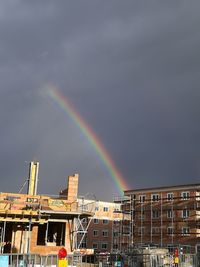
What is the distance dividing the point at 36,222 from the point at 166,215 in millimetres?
42043

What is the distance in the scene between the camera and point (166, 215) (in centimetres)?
7462

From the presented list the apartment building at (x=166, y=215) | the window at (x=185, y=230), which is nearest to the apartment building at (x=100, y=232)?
the apartment building at (x=166, y=215)

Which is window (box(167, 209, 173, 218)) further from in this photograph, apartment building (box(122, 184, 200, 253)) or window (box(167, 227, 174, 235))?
window (box(167, 227, 174, 235))

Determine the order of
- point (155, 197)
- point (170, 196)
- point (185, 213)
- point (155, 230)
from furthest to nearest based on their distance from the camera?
1. point (155, 197)
2. point (170, 196)
3. point (155, 230)
4. point (185, 213)

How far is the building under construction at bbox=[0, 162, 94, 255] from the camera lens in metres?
36.2

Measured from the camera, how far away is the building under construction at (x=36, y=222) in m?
36.2

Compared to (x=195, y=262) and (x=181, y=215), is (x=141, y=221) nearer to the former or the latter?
(x=181, y=215)

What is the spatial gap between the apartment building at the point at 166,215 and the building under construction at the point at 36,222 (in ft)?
105

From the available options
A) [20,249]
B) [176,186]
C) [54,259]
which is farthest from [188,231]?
[54,259]

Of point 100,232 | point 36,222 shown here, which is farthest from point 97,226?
point 36,222

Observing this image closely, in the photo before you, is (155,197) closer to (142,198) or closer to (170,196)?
(170,196)

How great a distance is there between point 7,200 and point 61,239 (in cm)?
688

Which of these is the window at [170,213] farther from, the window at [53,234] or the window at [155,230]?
the window at [53,234]

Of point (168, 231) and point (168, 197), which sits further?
point (168, 197)
